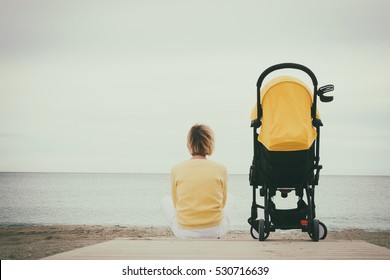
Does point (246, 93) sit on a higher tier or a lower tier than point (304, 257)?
higher

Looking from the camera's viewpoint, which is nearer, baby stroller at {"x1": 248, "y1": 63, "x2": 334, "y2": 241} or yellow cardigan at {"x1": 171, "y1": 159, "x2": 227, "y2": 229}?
yellow cardigan at {"x1": 171, "y1": 159, "x2": 227, "y2": 229}

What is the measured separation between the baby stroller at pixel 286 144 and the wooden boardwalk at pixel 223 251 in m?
0.33

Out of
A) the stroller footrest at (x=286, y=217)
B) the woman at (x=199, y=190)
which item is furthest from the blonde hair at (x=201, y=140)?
the stroller footrest at (x=286, y=217)

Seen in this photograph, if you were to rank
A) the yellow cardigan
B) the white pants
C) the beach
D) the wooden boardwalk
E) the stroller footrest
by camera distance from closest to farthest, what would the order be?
the wooden boardwalk
the yellow cardigan
the white pants
the stroller footrest
the beach

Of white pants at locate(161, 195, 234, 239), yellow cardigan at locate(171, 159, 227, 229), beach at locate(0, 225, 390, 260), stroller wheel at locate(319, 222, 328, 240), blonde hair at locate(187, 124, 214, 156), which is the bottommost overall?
beach at locate(0, 225, 390, 260)

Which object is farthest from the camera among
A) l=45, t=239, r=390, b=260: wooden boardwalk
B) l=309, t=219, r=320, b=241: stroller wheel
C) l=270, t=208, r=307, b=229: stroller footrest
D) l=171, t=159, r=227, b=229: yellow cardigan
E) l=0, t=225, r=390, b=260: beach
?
l=0, t=225, r=390, b=260: beach

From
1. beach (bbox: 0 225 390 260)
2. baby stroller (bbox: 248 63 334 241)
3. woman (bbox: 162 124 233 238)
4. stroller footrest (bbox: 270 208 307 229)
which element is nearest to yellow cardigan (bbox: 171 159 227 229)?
woman (bbox: 162 124 233 238)

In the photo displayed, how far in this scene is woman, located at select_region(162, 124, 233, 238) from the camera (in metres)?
3.38

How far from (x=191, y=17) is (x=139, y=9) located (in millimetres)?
623

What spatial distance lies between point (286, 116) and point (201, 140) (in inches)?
25.5

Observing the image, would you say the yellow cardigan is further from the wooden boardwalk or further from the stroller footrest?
the stroller footrest
